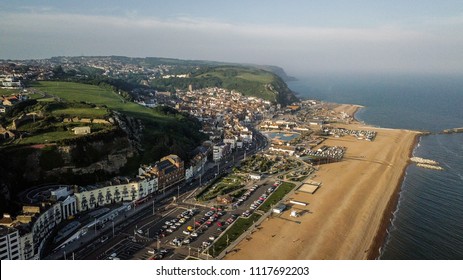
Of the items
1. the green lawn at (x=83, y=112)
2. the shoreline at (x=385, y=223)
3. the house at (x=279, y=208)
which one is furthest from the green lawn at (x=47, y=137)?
the shoreline at (x=385, y=223)

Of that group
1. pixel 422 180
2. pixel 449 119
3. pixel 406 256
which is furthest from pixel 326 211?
pixel 449 119

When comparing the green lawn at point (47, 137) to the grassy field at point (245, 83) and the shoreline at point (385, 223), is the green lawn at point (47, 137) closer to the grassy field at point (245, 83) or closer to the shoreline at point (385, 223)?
the shoreline at point (385, 223)

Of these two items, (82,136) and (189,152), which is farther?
(189,152)

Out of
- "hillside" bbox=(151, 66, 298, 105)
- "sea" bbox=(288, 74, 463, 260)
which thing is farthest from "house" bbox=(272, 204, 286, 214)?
"hillside" bbox=(151, 66, 298, 105)

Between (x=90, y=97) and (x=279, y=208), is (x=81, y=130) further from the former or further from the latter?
(x=90, y=97)

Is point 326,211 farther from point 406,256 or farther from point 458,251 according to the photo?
point 458,251

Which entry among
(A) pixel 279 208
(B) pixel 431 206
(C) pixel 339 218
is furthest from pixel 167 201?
(B) pixel 431 206
